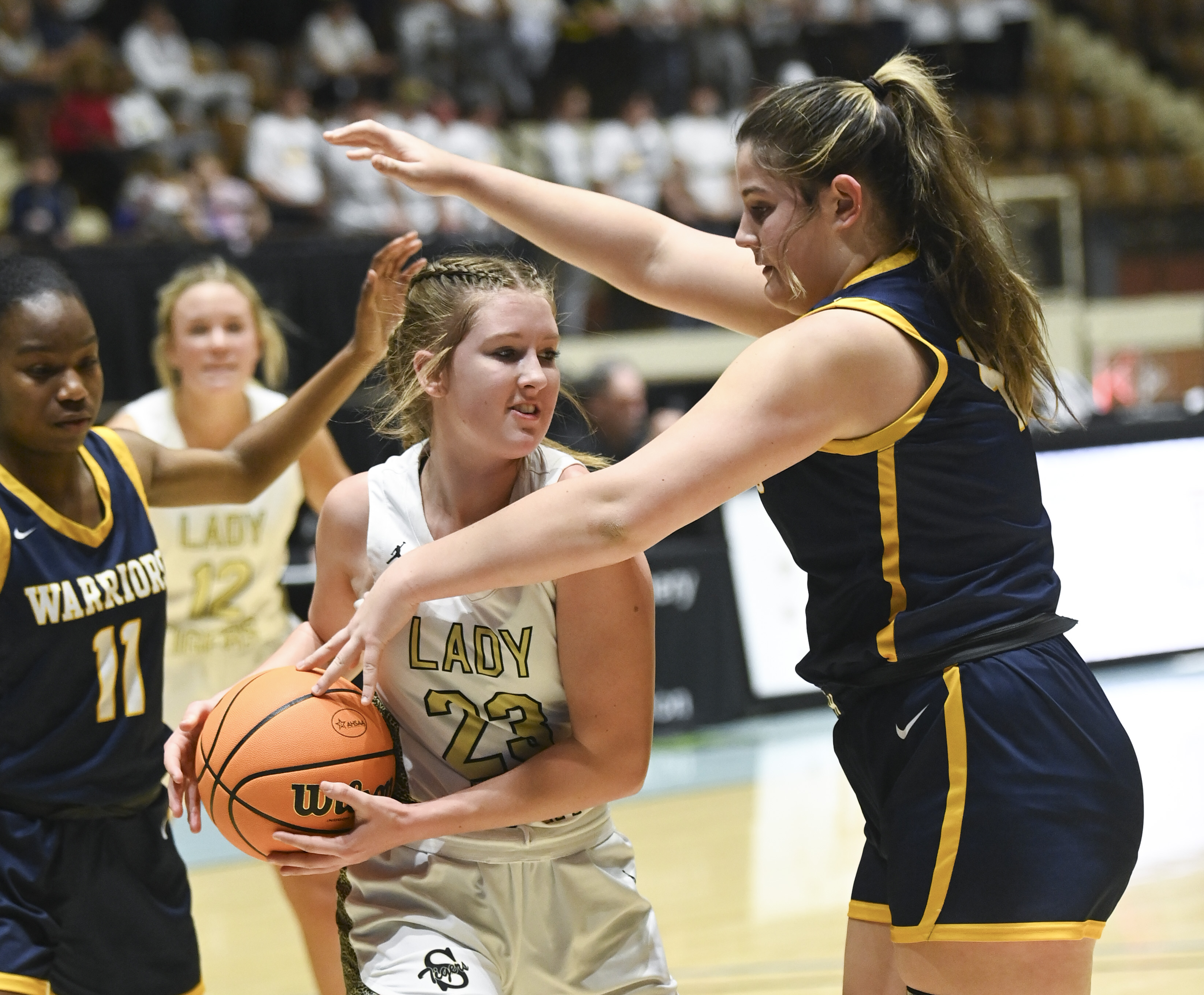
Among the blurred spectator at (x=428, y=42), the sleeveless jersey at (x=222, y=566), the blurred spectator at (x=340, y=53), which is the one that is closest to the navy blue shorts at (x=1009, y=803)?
the sleeveless jersey at (x=222, y=566)

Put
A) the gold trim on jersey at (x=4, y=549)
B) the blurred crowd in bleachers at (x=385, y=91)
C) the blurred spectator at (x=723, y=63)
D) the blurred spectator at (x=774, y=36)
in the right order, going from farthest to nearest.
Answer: the blurred spectator at (x=774, y=36) < the blurred spectator at (x=723, y=63) < the blurred crowd in bleachers at (x=385, y=91) < the gold trim on jersey at (x=4, y=549)

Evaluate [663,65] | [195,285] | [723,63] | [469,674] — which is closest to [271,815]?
[469,674]

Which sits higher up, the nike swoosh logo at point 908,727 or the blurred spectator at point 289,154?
the blurred spectator at point 289,154

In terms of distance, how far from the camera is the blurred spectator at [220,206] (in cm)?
1036

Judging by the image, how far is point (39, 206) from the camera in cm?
992

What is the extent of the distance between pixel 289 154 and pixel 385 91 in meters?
1.66

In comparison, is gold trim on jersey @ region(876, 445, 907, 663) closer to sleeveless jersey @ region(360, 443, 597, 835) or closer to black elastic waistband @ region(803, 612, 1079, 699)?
black elastic waistband @ region(803, 612, 1079, 699)

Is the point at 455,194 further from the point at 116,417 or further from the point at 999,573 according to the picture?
the point at 116,417

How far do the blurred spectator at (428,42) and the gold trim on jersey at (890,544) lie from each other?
1190 cm

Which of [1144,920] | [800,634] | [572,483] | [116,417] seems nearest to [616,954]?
[572,483]

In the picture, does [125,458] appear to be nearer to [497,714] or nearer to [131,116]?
[497,714]

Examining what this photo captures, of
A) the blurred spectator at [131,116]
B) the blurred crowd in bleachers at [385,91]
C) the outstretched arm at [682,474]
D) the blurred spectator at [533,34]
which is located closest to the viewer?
the outstretched arm at [682,474]

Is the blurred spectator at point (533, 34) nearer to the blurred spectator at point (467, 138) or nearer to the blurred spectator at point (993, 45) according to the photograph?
the blurred spectator at point (467, 138)

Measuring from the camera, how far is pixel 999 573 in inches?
84.6
